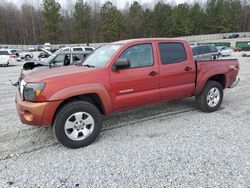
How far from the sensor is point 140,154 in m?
3.55

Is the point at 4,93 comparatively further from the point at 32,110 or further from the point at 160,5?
the point at 160,5

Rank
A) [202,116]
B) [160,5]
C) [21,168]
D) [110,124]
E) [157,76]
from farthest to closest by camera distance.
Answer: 1. [160,5]
2. [202,116]
3. [110,124]
4. [157,76]
5. [21,168]

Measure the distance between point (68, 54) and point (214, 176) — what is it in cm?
869

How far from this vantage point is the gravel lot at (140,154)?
2945mm

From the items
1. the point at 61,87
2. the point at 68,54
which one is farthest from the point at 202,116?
the point at 68,54

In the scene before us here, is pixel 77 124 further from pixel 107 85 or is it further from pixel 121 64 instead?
pixel 121 64

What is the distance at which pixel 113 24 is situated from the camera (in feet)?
224

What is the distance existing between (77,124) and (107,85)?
0.85 meters

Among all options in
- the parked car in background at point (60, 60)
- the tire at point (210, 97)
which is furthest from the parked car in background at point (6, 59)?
the tire at point (210, 97)

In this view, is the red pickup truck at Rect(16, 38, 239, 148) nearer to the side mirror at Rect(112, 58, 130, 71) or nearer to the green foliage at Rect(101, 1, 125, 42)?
the side mirror at Rect(112, 58, 130, 71)

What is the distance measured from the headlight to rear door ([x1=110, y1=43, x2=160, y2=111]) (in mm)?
1202

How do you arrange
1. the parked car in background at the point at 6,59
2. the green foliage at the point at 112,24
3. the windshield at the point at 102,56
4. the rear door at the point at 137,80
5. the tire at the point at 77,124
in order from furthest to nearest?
the green foliage at the point at 112,24
the parked car in background at the point at 6,59
the windshield at the point at 102,56
the rear door at the point at 137,80
the tire at the point at 77,124

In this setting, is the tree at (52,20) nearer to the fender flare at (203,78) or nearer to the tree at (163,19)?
the tree at (163,19)

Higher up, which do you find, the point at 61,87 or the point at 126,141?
the point at 61,87
